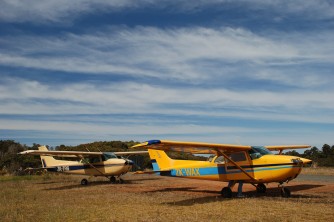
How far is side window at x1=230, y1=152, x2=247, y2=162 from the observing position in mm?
15047

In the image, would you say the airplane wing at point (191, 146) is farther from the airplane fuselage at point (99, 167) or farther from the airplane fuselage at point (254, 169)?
the airplane fuselage at point (99, 167)

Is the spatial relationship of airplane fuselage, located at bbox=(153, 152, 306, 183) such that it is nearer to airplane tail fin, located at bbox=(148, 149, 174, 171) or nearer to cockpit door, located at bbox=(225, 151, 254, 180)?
cockpit door, located at bbox=(225, 151, 254, 180)

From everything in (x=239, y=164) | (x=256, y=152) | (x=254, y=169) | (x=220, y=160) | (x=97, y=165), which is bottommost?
(x=97, y=165)

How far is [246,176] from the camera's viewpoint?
1480 cm

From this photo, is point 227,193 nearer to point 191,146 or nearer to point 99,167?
point 191,146

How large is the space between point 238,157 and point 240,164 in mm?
331

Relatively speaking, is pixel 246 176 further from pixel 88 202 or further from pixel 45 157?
pixel 45 157

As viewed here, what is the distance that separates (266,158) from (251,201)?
2.21 m

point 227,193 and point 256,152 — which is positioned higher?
point 256,152

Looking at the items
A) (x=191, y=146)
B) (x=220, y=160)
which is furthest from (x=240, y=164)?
(x=191, y=146)

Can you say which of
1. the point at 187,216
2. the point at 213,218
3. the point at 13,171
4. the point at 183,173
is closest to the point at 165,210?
the point at 187,216

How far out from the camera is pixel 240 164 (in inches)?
594

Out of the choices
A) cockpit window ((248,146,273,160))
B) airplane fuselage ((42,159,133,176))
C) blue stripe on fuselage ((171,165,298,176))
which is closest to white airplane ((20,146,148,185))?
airplane fuselage ((42,159,133,176))

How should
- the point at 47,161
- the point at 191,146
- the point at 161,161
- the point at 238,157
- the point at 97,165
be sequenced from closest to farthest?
the point at 191,146, the point at 238,157, the point at 161,161, the point at 97,165, the point at 47,161
